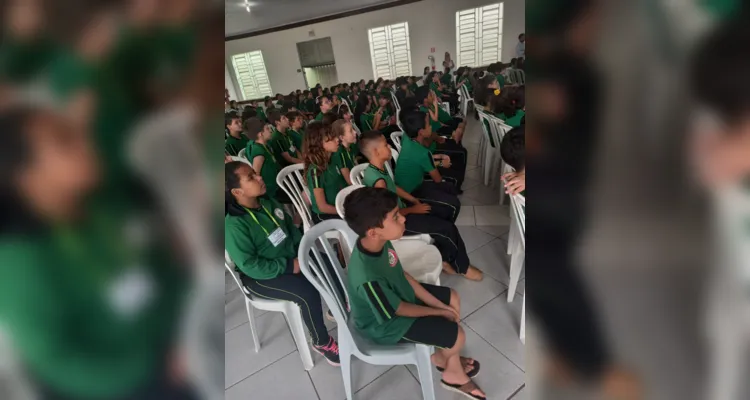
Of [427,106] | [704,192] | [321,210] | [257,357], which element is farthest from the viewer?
[427,106]

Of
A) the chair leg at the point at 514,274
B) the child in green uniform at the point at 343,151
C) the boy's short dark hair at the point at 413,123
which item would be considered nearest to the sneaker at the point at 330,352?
the chair leg at the point at 514,274

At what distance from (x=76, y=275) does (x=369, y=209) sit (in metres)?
0.98

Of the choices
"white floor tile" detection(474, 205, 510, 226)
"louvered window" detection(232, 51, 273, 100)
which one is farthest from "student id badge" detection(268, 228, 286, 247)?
"louvered window" detection(232, 51, 273, 100)

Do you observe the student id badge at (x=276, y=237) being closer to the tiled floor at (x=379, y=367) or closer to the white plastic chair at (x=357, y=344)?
the white plastic chair at (x=357, y=344)

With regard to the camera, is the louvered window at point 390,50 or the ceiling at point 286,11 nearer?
the ceiling at point 286,11

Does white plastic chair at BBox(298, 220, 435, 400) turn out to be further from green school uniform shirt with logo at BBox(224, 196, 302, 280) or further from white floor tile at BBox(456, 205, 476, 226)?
white floor tile at BBox(456, 205, 476, 226)

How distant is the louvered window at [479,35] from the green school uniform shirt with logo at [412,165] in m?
10.0

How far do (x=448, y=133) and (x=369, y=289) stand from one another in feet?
10.6

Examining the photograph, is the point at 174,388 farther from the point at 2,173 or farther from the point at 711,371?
the point at 711,371

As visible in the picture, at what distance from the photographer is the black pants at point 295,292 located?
1.47 metres

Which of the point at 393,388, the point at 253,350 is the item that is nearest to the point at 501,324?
the point at 393,388

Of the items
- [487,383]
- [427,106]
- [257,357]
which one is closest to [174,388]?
[487,383]

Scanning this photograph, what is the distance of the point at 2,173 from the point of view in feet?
0.67

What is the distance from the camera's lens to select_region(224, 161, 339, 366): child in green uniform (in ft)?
4.53
